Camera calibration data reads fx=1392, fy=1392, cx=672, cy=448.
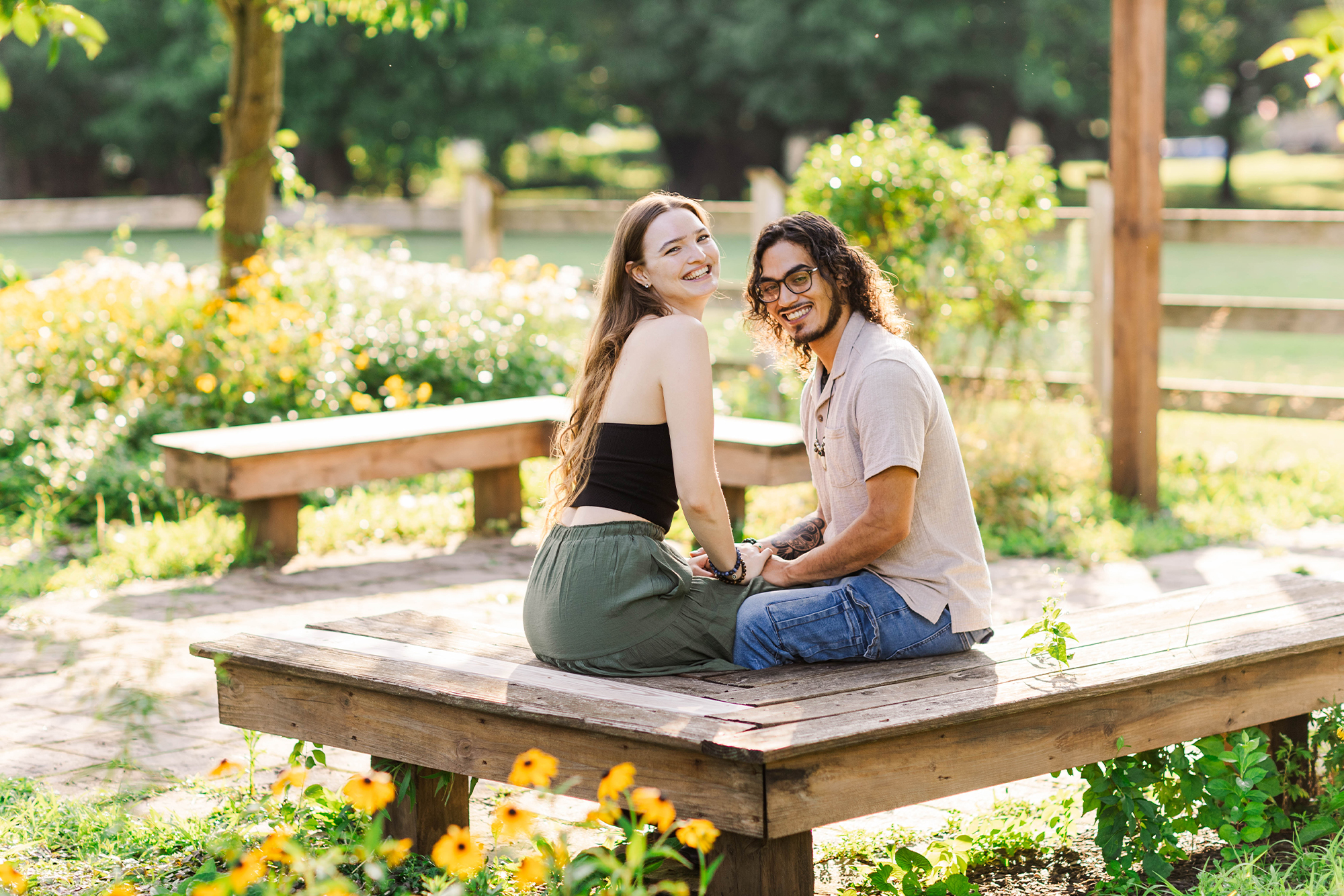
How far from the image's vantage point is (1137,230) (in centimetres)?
668

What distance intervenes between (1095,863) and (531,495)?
4.43 m

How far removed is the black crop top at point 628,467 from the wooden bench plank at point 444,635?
14.4 inches

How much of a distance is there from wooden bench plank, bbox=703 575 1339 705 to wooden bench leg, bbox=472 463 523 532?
3832mm

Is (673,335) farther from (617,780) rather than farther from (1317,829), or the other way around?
(1317,829)

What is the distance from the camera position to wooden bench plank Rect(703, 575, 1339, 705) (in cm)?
280

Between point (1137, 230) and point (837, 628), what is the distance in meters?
4.39

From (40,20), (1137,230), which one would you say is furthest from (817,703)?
(1137,230)

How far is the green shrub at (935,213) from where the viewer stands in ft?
23.1

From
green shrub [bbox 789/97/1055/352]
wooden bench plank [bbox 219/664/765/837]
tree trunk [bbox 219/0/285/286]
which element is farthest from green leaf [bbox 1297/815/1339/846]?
tree trunk [bbox 219/0/285/286]

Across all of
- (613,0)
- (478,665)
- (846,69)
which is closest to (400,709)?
(478,665)

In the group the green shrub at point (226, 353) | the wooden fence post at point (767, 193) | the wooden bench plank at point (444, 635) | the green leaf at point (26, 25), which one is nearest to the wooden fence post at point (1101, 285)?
the wooden fence post at point (767, 193)

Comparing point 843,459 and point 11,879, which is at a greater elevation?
point 843,459

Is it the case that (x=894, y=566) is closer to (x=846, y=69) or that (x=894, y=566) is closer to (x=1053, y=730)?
(x=1053, y=730)

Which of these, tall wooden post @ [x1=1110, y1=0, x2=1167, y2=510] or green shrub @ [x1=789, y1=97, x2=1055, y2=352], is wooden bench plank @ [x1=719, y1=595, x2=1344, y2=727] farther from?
green shrub @ [x1=789, y1=97, x2=1055, y2=352]
